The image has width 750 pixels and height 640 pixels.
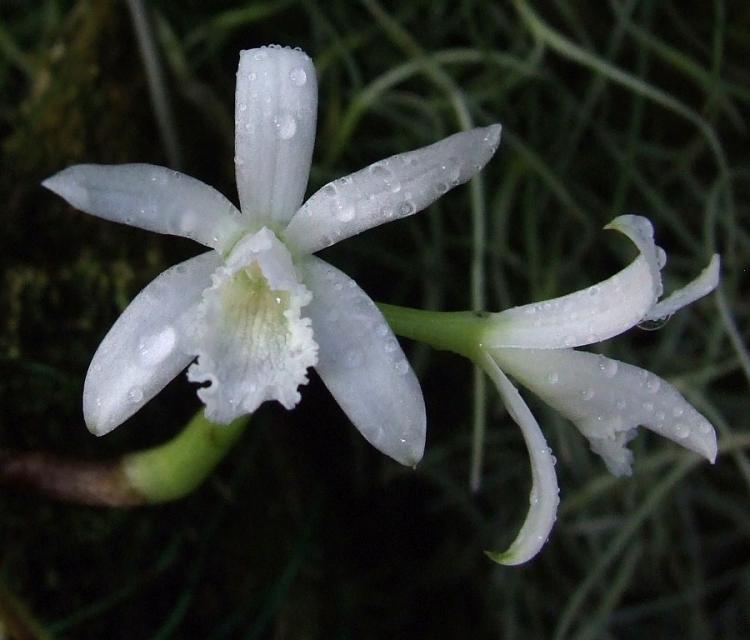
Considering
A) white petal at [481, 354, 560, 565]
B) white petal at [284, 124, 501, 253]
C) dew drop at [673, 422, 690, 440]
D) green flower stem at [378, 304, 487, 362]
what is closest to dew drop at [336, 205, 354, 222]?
white petal at [284, 124, 501, 253]

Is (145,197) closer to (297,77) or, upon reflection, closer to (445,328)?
(297,77)

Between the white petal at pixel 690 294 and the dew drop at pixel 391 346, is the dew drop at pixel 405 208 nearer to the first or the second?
the dew drop at pixel 391 346

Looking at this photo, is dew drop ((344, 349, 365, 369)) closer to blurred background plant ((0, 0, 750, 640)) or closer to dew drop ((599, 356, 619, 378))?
dew drop ((599, 356, 619, 378))

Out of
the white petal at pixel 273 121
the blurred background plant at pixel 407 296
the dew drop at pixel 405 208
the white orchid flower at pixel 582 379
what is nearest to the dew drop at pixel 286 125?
the white petal at pixel 273 121

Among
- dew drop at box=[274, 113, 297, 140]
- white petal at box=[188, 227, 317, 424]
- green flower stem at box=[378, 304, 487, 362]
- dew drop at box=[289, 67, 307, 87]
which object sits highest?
dew drop at box=[289, 67, 307, 87]

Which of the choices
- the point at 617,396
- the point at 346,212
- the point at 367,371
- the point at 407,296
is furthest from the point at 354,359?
the point at 407,296

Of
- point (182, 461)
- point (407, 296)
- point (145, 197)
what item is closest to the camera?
point (145, 197)

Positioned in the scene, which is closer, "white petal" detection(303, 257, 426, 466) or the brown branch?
"white petal" detection(303, 257, 426, 466)
